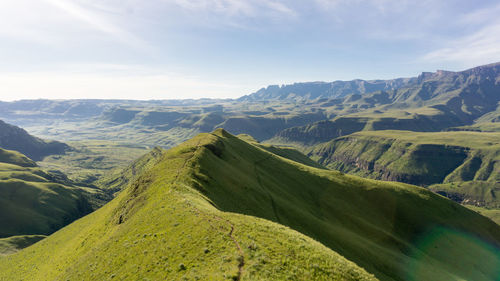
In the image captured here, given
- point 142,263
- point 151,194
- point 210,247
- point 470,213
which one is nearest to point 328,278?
point 210,247

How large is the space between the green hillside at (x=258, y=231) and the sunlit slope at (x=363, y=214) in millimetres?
504

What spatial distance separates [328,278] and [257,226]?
1405 cm

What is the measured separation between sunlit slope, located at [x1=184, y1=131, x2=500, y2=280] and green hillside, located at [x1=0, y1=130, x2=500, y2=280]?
0.50 meters

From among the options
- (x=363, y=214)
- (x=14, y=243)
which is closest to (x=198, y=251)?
(x=363, y=214)

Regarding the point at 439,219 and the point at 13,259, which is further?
the point at 439,219

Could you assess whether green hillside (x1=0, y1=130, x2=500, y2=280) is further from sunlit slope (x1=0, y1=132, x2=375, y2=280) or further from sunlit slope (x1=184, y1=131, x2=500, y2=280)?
sunlit slope (x1=184, y1=131, x2=500, y2=280)

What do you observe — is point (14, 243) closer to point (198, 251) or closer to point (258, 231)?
point (198, 251)

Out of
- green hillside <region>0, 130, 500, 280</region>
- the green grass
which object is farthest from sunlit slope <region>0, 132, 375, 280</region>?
the green grass

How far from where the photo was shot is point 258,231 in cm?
3591

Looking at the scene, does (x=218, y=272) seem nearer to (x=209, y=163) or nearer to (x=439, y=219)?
(x=209, y=163)

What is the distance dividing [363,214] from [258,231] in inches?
3062

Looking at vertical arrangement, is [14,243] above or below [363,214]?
below

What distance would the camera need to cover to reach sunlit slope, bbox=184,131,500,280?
66.4 m

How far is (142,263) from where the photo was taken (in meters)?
32.0
